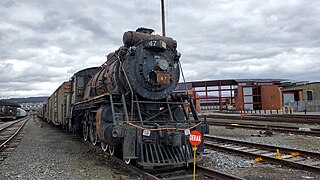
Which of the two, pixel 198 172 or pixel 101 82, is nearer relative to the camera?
pixel 198 172

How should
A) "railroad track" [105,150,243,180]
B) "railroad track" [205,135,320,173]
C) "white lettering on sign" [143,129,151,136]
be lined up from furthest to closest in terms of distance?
"railroad track" [205,135,320,173]
"white lettering on sign" [143,129,151,136]
"railroad track" [105,150,243,180]

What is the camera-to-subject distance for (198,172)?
694 cm

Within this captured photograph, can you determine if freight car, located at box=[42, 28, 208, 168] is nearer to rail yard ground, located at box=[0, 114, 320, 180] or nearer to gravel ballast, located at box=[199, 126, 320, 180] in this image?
rail yard ground, located at box=[0, 114, 320, 180]

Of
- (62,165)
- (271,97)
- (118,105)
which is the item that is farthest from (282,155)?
(271,97)

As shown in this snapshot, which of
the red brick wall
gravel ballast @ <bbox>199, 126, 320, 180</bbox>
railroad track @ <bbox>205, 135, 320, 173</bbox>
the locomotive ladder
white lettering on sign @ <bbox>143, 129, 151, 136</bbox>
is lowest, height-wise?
gravel ballast @ <bbox>199, 126, 320, 180</bbox>

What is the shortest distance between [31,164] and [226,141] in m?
7.45

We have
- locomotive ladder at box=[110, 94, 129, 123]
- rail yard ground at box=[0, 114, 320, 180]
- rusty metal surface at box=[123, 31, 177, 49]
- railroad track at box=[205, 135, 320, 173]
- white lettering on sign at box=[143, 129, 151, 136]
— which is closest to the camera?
rail yard ground at box=[0, 114, 320, 180]

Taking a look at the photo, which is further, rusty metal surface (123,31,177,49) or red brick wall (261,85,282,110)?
red brick wall (261,85,282,110)

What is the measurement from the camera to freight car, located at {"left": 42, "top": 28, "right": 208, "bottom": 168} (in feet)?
22.7

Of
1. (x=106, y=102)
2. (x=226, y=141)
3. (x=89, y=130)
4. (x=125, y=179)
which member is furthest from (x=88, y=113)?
(x=226, y=141)

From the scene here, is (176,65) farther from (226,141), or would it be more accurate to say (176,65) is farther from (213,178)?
(226,141)

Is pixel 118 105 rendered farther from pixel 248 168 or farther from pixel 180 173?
pixel 248 168

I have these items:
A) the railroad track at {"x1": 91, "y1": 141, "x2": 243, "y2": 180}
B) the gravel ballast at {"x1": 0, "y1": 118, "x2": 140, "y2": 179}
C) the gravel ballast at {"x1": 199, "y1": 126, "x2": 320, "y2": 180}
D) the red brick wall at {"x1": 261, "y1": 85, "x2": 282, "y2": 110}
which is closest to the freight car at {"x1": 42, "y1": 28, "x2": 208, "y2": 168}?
the railroad track at {"x1": 91, "y1": 141, "x2": 243, "y2": 180}

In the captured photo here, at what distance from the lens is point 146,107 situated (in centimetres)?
862
